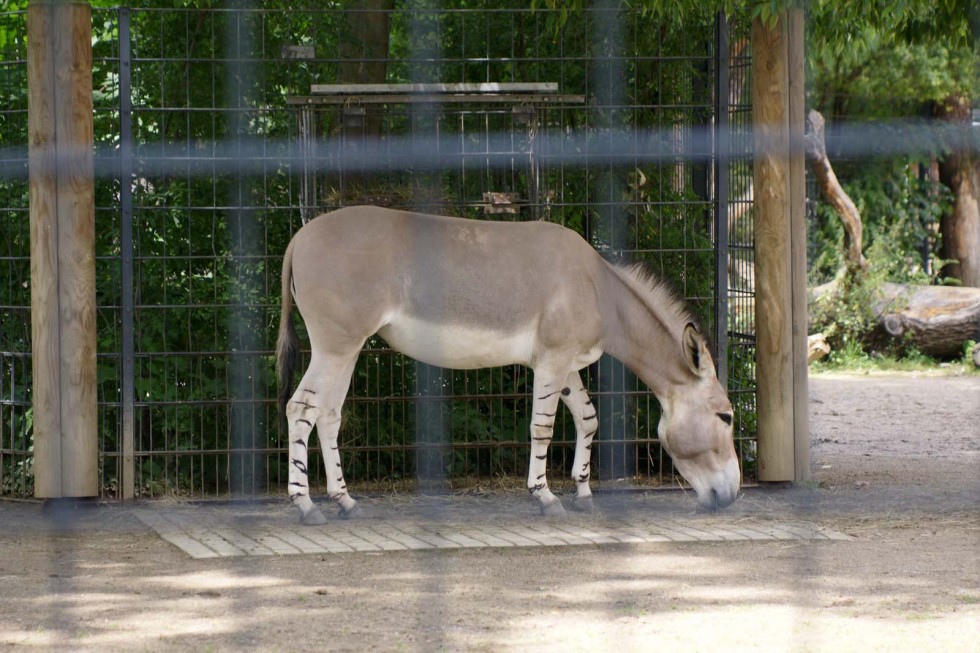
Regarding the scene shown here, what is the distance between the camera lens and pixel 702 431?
660 centimetres

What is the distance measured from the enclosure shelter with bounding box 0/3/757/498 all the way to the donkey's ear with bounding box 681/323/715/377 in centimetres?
76

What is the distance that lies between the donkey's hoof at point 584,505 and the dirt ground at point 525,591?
248 mm

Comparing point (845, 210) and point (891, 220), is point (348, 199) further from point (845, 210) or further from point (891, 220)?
point (891, 220)

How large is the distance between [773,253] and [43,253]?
3834 millimetres

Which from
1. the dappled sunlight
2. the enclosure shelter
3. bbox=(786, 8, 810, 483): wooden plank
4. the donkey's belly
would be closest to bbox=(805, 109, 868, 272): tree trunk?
the enclosure shelter

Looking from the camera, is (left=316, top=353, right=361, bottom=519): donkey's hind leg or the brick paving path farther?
(left=316, top=353, right=361, bottom=519): donkey's hind leg

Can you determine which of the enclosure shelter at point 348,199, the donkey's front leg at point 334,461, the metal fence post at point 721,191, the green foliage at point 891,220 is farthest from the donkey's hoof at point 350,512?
the green foliage at point 891,220

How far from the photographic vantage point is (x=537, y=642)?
13.8 feet

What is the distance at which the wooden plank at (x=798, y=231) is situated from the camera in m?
7.21

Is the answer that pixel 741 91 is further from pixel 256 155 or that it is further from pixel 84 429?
pixel 84 429

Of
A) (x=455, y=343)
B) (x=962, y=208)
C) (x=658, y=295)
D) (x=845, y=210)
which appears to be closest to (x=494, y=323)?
(x=455, y=343)

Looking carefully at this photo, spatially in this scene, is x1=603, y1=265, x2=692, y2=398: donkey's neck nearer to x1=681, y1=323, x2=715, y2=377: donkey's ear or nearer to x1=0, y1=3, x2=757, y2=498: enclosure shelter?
x1=681, y1=323, x2=715, y2=377: donkey's ear

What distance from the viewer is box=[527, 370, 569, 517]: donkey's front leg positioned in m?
6.56

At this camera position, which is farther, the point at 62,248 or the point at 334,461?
the point at 62,248
